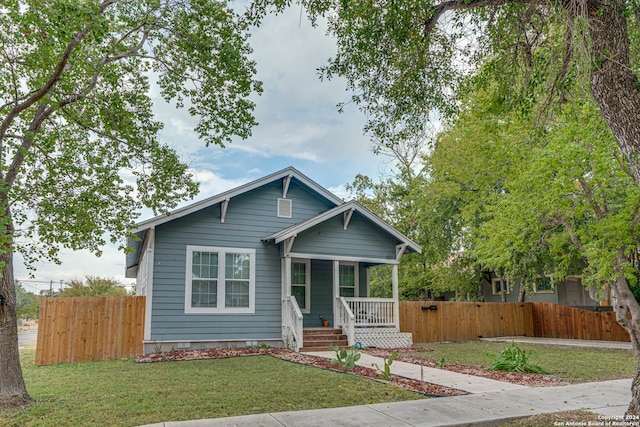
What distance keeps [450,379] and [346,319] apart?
5.68 m

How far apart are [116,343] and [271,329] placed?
4.10 metres

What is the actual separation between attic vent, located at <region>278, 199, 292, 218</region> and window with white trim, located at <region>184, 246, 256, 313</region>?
1.54m

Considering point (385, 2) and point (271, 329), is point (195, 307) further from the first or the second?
point (385, 2)

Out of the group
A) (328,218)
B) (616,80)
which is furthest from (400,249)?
(616,80)

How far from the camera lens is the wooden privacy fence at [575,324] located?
16.5m

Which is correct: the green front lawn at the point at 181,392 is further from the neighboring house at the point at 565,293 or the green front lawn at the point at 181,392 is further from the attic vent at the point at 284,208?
the neighboring house at the point at 565,293

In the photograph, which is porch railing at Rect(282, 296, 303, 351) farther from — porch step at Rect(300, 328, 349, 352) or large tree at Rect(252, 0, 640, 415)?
large tree at Rect(252, 0, 640, 415)

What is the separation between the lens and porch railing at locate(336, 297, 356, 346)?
12859 mm

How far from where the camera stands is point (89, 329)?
36.6ft

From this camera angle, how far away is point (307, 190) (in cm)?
1448

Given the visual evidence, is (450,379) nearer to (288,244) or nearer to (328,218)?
(288,244)

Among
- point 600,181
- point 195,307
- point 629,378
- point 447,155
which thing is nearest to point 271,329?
point 195,307

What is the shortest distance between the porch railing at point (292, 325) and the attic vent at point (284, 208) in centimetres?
261

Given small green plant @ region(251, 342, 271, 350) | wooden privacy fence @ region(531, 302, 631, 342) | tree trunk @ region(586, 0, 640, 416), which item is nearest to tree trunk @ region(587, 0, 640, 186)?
tree trunk @ region(586, 0, 640, 416)
